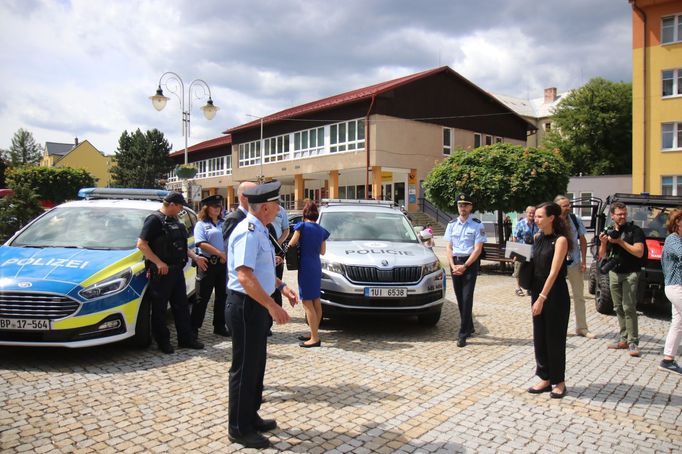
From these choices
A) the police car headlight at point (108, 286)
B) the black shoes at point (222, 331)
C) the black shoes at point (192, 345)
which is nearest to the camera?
the police car headlight at point (108, 286)

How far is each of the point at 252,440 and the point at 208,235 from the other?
3518mm

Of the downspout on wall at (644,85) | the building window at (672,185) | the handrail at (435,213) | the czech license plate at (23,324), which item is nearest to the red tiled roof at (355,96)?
the handrail at (435,213)

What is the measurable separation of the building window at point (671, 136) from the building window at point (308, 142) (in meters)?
20.8

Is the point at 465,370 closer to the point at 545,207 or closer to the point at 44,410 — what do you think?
the point at 545,207

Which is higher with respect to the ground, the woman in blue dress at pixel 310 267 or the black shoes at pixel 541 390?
the woman in blue dress at pixel 310 267

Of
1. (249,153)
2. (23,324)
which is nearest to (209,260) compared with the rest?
(23,324)

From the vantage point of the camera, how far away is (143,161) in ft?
221

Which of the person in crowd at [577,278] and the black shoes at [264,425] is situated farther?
the person in crowd at [577,278]

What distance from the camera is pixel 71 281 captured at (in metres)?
5.25

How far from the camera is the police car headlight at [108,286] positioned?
5266 millimetres

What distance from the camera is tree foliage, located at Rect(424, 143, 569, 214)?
14.4 metres

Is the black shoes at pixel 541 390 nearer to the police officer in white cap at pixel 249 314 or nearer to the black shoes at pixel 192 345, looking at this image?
the police officer in white cap at pixel 249 314

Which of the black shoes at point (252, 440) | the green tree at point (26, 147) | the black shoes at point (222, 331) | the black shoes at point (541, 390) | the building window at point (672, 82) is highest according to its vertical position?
the green tree at point (26, 147)

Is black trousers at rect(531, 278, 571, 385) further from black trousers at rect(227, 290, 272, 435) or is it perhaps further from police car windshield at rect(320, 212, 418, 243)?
police car windshield at rect(320, 212, 418, 243)
